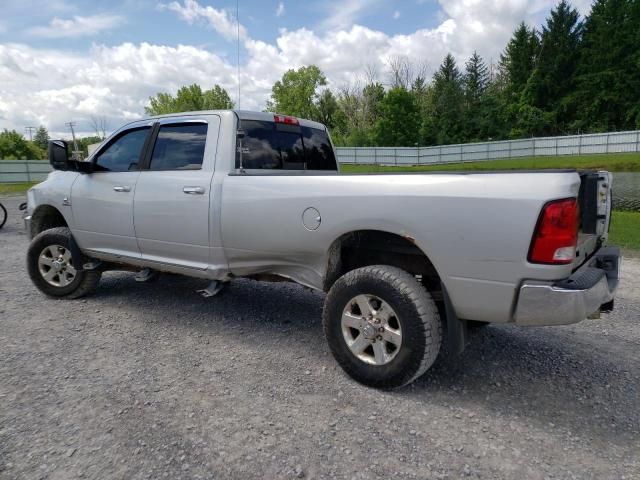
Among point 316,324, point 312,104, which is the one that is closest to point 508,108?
point 312,104

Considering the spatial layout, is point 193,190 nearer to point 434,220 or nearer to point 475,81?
point 434,220

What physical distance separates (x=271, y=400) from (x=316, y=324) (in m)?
1.46

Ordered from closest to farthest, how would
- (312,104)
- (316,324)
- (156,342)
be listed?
(156,342) < (316,324) < (312,104)

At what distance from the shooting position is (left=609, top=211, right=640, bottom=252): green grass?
811 cm

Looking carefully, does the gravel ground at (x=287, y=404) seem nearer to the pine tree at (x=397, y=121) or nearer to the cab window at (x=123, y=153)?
the cab window at (x=123, y=153)

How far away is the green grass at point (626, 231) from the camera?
8109 mm

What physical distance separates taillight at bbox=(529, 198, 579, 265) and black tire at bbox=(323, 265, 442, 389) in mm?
706

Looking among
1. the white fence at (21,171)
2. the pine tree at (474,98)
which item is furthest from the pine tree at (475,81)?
the white fence at (21,171)

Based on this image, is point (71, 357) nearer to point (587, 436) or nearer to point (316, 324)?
point (316, 324)

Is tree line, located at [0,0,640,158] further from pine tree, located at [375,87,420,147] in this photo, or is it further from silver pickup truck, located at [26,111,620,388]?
silver pickup truck, located at [26,111,620,388]

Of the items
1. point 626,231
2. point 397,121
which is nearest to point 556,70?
point 397,121

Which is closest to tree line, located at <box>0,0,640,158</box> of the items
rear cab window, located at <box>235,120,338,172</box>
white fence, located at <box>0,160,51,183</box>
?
white fence, located at <box>0,160,51,183</box>

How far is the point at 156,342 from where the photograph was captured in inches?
154

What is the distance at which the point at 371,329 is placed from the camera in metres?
3.03
